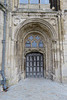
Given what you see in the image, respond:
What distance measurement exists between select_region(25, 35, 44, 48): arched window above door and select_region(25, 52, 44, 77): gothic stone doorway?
881 mm

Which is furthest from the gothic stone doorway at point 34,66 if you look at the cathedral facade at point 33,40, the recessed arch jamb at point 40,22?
the recessed arch jamb at point 40,22

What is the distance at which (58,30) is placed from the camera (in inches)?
247

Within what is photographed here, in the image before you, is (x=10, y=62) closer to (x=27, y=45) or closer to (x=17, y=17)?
Answer: (x=27, y=45)

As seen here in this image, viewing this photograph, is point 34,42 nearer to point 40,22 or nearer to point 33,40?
point 33,40

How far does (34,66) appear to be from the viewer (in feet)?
25.2

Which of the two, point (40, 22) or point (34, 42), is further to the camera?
point (34, 42)

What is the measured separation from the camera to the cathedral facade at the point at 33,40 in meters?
5.72

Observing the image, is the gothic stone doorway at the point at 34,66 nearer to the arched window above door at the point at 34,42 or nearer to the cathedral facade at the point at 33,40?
the cathedral facade at the point at 33,40

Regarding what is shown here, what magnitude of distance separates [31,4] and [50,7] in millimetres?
1537

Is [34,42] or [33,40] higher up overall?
[33,40]

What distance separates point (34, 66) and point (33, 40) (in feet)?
7.40

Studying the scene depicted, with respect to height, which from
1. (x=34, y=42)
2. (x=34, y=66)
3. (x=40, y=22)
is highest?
(x=40, y=22)

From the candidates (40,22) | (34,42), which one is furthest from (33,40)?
(40,22)

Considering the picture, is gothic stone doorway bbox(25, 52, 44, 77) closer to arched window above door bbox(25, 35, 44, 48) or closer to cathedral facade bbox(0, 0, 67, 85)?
cathedral facade bbox(0, 0, 67, 85)
